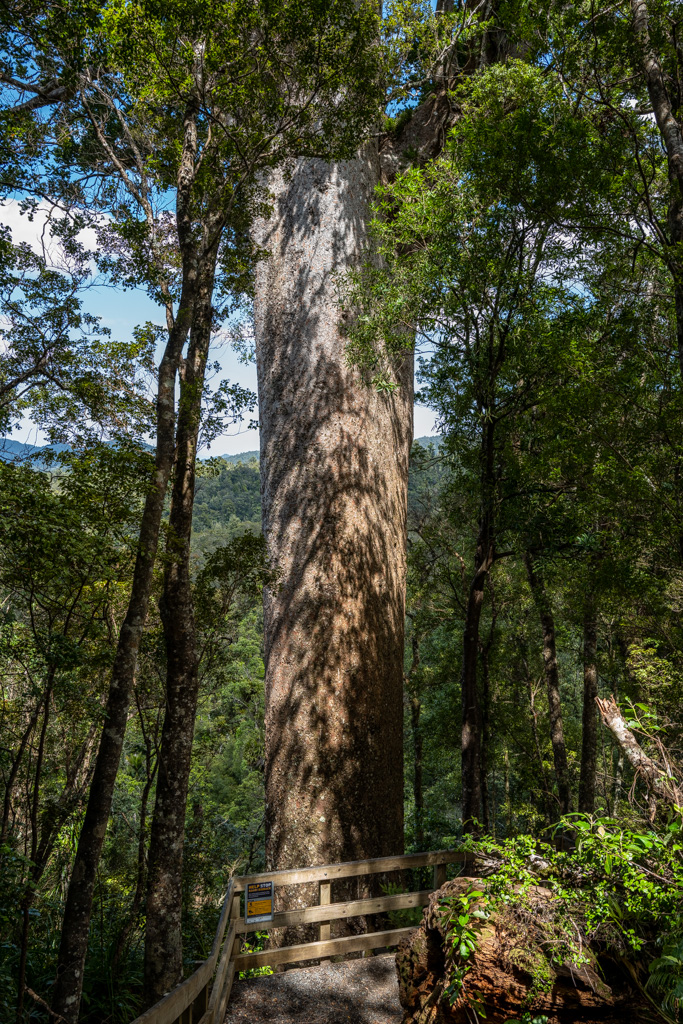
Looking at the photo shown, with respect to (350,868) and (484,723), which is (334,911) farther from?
(484,723)

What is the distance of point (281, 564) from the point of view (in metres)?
7.55

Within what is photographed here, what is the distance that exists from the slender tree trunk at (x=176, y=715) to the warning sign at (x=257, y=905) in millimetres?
1641

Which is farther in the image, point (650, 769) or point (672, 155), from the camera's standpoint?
point (672, 155)

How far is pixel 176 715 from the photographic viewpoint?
230 inches

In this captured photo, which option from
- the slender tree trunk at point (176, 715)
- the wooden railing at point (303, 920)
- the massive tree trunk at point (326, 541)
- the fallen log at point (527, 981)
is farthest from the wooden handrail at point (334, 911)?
the massive tree trunk at point (326, 541)

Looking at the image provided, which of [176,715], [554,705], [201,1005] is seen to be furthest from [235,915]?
[554,705]

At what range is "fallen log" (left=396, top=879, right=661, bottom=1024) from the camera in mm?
2682

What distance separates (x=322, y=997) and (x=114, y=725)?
8.20ft

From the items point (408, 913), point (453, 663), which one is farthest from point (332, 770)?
point (453, 663)

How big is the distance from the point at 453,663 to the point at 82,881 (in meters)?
11.9

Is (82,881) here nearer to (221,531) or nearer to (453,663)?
(453,663)

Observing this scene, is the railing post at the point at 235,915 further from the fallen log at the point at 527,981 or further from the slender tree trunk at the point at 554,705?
the slender tree trunk at the point at 554,705

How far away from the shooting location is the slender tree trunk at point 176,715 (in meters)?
5.37

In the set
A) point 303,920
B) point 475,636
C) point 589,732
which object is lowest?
point 589,732
